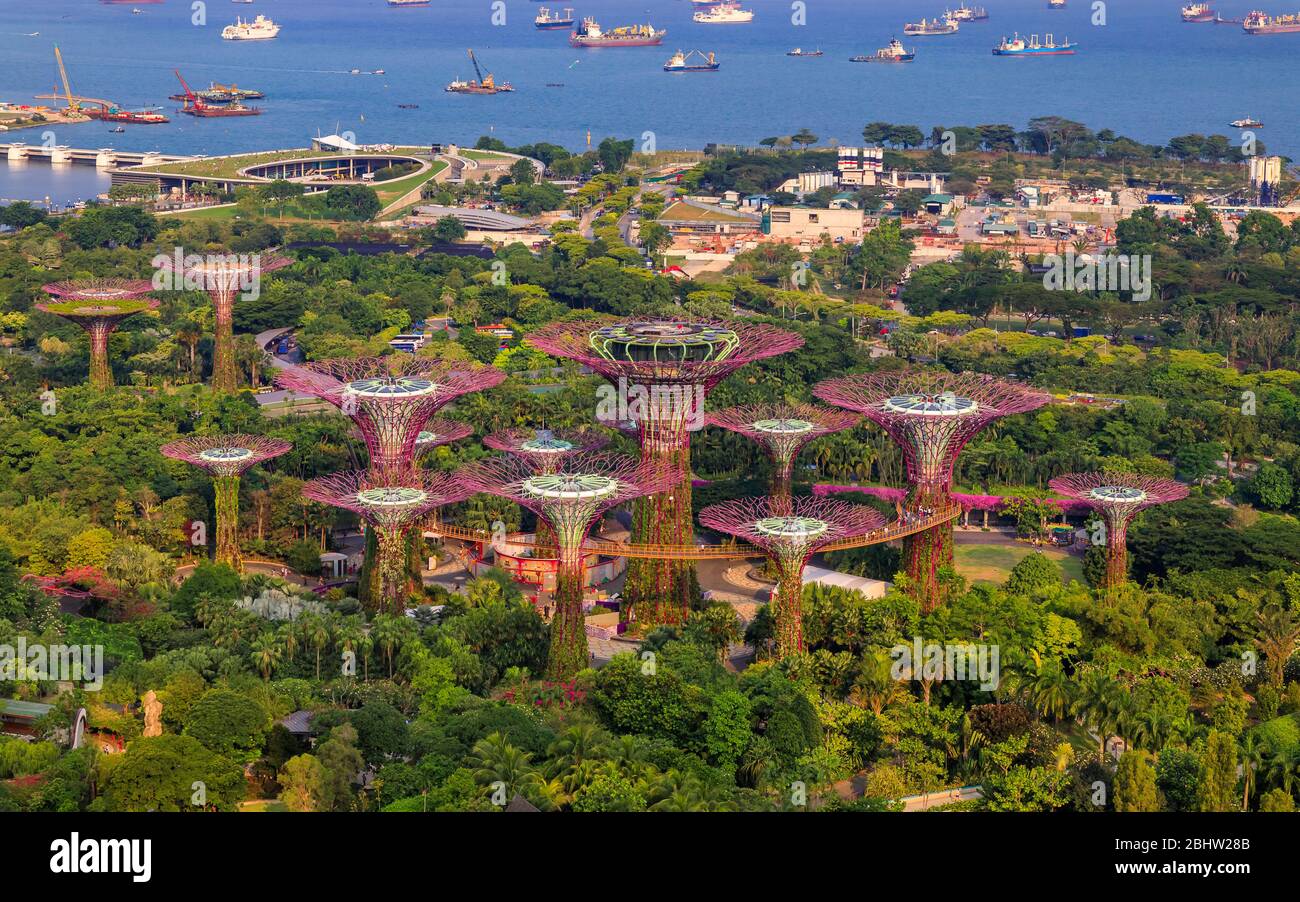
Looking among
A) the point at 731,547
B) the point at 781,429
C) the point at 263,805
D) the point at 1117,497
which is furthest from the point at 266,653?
the point at 1117,497

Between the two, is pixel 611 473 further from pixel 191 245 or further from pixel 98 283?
pixel 191 245

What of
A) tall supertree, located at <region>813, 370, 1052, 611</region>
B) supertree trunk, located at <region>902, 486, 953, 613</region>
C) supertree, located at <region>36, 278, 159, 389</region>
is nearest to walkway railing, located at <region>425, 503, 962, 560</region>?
supertree trunk, located at <region>902, 486, 953, 613</region>

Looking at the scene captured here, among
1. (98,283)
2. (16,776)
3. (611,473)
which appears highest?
(98,283)

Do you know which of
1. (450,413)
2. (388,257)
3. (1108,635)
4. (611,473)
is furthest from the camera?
(388,257)

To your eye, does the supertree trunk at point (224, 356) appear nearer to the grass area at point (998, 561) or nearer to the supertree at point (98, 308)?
the supertree at point (98, 308)
